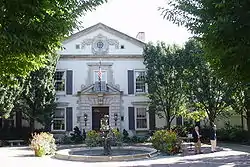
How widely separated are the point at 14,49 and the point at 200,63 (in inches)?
847

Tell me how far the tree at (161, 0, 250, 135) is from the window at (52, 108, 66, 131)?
24.0 m

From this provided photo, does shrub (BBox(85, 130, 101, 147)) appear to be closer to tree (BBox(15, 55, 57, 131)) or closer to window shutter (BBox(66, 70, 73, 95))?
tree (BBox(15, 55, 57, 131))

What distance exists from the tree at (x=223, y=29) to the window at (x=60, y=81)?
2394cm

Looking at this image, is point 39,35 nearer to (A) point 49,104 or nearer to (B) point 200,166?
(B) point 200,166

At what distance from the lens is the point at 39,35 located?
5207mm

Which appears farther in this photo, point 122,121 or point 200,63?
point 122,121

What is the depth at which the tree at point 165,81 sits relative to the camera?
27.0m

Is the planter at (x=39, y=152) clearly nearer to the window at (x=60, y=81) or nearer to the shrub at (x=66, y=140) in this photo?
the shrub at (x=66, y=140)

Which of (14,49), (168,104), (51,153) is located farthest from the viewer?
(168,104)

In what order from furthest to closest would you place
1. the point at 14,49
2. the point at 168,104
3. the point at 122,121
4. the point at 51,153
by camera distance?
the point at 122,121
the point at 168,104
the point at 51,153
the point at 14,49

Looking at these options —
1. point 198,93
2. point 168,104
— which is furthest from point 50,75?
point 198,93

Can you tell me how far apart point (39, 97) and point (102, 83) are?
5.66 metres

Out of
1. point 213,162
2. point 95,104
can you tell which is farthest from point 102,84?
point 213,162

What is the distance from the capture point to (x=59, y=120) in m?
29.7
